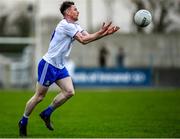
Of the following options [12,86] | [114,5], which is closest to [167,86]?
[12,86]

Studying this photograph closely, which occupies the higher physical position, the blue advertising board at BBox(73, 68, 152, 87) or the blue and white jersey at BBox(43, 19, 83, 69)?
the blue and white jersey at BBox(43, 19, 83, 69)

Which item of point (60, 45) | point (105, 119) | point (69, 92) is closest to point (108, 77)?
point (105, 119)

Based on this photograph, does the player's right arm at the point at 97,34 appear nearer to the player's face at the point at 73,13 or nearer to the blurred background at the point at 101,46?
the player's face at the point at 73,13

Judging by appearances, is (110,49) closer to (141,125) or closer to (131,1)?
(131,1)

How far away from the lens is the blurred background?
4138 centimetres

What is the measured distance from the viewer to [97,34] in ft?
44.4

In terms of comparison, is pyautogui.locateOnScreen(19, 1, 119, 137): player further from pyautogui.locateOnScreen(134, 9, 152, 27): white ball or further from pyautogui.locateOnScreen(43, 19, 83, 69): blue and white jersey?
pyautogui.locateOnScreen(134, 9, 152, 27): white ball

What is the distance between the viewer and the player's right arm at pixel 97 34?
13375mm

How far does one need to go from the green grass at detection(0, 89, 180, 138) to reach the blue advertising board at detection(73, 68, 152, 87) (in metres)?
13.4

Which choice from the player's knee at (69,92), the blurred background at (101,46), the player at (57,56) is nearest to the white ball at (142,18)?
A: the player at (57,56)

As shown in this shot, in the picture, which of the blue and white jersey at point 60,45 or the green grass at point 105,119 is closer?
the blue and white jersey at point 60,45

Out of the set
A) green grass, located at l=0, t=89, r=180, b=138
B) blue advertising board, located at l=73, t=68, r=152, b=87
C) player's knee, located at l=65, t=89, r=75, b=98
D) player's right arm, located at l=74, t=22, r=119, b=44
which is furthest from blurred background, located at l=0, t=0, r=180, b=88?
player's right arm, located at l=74, t=22, r=119, b=44

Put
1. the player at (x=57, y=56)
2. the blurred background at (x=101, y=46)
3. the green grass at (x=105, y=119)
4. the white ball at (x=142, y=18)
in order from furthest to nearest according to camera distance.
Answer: the blurred background at (x=101, y=46)
the green grass at (x=105, y=119)
the player at (x=57, y=56)
the white ball at (x=142, y=18)

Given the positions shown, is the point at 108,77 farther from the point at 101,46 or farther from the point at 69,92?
the point at 69,92
